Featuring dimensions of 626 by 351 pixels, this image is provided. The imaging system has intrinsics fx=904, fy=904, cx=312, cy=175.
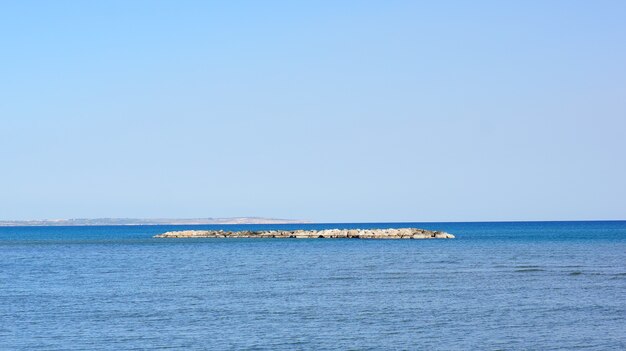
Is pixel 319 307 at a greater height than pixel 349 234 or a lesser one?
lesser

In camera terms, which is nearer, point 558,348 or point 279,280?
point 558,348

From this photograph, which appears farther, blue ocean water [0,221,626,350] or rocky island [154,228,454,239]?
rocky island [154,228,454,239]

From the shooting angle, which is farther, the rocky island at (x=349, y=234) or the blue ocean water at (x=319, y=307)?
the rocky island at (x=349, y=234)

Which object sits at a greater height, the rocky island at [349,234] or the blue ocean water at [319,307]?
the rocky island at [349,234]

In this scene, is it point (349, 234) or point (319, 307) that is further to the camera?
point (349, 234)

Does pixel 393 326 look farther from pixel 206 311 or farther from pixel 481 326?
Result: pixel 206 311

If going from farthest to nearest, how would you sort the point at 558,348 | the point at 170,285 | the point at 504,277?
the point at 504,277 < the point at 170,285 < the point at 558,348

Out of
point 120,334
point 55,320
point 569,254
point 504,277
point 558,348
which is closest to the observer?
point 558,348

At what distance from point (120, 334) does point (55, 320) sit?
5026mm

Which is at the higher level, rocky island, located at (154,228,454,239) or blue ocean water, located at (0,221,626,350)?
rocky island, located at (154,228,454,239)

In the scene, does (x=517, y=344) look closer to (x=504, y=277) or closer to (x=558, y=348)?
(x=558, y=348)

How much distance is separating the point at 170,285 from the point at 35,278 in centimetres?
1163

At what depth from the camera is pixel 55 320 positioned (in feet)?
118

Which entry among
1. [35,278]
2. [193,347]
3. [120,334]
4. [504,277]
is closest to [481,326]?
A: [193,347]
